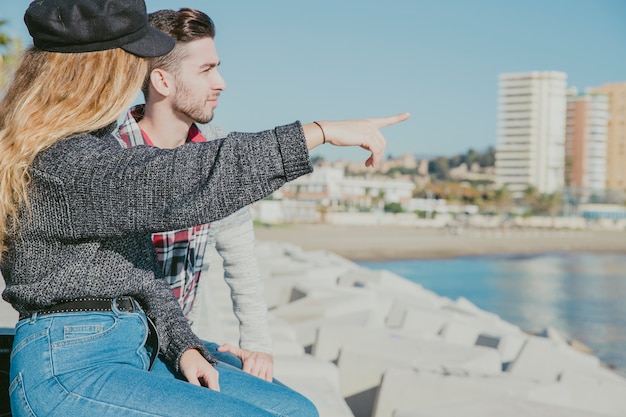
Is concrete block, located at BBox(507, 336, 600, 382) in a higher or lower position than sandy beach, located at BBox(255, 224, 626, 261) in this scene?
higher

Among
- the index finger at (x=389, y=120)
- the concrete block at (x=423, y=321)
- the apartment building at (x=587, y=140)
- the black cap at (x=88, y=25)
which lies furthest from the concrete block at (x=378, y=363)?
the apartment building at (x=587, y=140)

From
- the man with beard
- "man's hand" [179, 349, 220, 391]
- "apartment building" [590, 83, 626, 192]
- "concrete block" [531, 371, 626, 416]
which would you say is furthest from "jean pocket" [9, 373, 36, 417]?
"apartment building" [590, 83, 626, 192]

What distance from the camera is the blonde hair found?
1403mm

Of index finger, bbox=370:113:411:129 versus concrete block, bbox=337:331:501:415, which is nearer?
index finger, bbox=370:113:411:129

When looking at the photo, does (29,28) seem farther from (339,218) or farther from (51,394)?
(339,218)

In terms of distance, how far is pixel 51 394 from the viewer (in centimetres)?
137

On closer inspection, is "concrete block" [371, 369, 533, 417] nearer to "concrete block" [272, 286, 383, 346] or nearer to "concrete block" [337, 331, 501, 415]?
"concrete block" [337, 331, 501, 415]

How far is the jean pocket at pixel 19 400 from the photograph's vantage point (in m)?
1.38

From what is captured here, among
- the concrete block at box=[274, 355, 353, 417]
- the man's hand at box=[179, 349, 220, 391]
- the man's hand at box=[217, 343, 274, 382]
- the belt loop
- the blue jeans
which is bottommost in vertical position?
the concrete block at box=[274, 355, 353, 417]

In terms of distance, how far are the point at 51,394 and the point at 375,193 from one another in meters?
81.4

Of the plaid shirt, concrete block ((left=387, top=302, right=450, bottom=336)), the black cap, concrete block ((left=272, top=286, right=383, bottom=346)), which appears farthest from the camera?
concrete block ((left=387, top=302, right=450, bottom=336))

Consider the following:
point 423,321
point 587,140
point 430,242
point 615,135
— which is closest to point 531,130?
point 587,140

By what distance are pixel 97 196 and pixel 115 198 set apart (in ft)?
0.11

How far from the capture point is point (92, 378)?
138 centimetres
